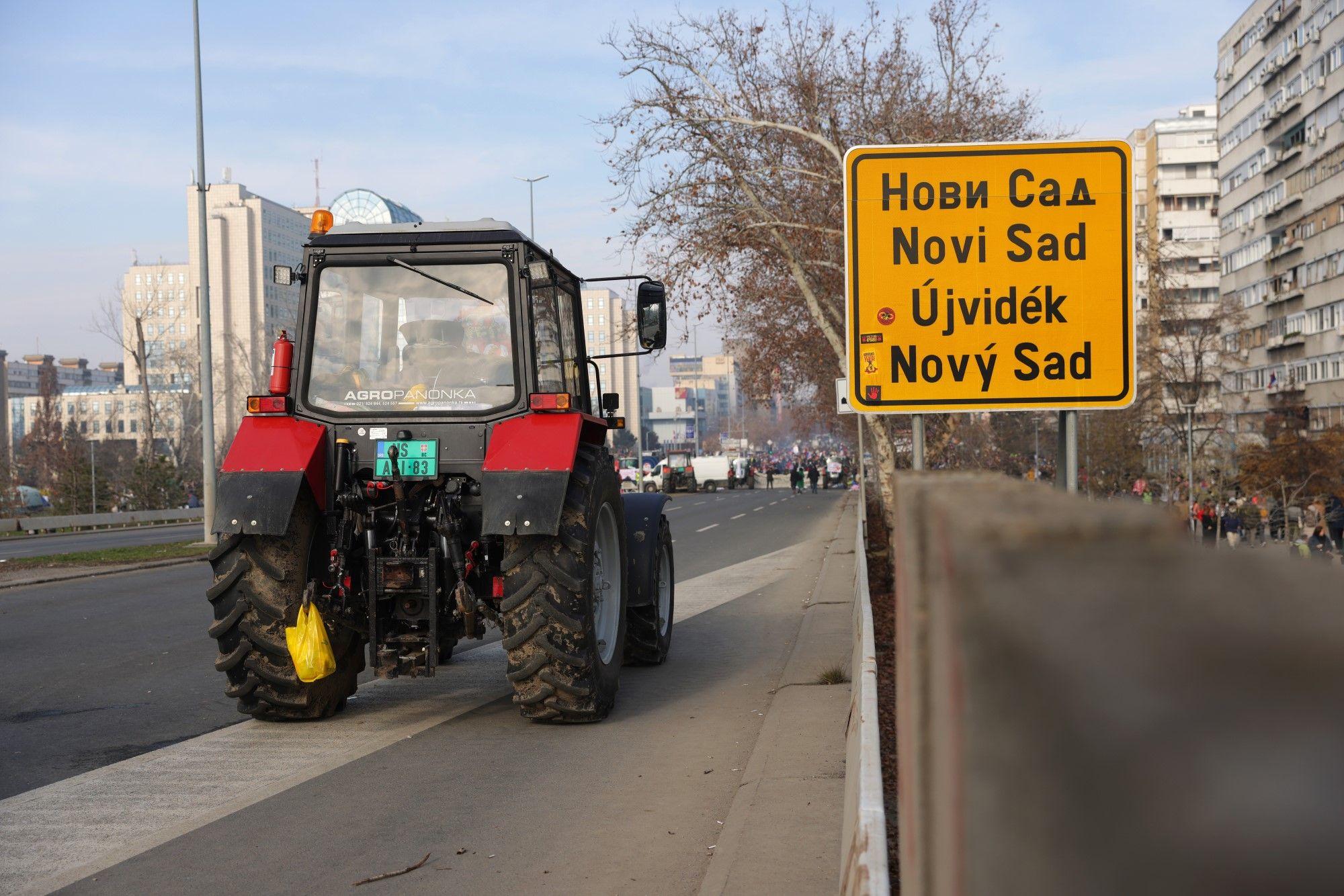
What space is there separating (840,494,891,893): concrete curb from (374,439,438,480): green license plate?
296 cm

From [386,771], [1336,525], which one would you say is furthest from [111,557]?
[1336,525]

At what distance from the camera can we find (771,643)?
11.2m

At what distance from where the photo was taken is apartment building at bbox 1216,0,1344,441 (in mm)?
61750

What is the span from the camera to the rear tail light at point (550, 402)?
7691 millimetres

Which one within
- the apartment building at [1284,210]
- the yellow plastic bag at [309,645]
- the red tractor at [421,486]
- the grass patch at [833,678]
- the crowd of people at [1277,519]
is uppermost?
the apartment building at [1284,210]

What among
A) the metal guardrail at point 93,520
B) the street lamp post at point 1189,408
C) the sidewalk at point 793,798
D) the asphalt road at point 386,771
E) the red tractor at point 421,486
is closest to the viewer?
the sidewalk at point 793,798

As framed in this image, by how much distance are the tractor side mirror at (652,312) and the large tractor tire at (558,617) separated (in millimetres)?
1317

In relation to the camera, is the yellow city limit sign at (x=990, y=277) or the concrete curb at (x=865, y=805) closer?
the concrete curb at (x=865, y=805)

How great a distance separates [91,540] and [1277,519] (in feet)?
126

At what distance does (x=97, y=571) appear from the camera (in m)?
19.5

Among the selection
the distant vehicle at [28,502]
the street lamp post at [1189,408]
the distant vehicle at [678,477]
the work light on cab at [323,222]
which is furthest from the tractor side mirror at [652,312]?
the distant vehicle at [678,477]

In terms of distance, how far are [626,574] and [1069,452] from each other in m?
3.17

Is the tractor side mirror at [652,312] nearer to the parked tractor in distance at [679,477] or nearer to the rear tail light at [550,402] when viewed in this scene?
the rear tail light at [550,402]

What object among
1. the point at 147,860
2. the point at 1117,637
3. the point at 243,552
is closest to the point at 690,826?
the point at 147,860
